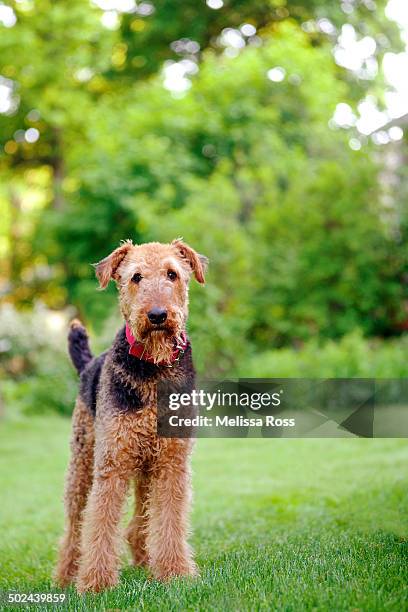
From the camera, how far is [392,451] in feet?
28.5

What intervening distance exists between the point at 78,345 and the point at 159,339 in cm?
123

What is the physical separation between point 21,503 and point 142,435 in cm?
439

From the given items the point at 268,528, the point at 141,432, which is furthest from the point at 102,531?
the point at 268,528

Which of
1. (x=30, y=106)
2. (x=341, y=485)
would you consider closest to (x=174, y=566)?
(x=341, y=485)

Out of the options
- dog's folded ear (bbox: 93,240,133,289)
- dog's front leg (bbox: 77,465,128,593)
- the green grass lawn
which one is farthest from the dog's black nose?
the green grass lawn

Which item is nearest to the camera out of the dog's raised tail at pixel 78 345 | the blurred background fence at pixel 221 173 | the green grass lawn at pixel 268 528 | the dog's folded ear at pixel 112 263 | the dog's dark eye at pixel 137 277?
the green grass lawn at pixel 268 528

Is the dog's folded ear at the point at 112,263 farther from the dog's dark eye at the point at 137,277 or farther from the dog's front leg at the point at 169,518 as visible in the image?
the dog's front leg at the point at 169,518

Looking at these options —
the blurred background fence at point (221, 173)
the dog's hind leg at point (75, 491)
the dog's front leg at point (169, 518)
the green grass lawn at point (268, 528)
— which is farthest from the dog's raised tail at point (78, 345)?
the blurred background fence at point (221, 173)

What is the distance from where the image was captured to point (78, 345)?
4.33 m

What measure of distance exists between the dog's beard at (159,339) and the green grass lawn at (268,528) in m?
1.05

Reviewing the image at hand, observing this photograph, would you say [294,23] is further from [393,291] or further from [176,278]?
[176,278]

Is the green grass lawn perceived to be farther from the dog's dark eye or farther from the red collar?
the dog's dark eye

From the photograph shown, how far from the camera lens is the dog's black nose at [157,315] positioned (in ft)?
10.3

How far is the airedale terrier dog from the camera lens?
3.35 metres
